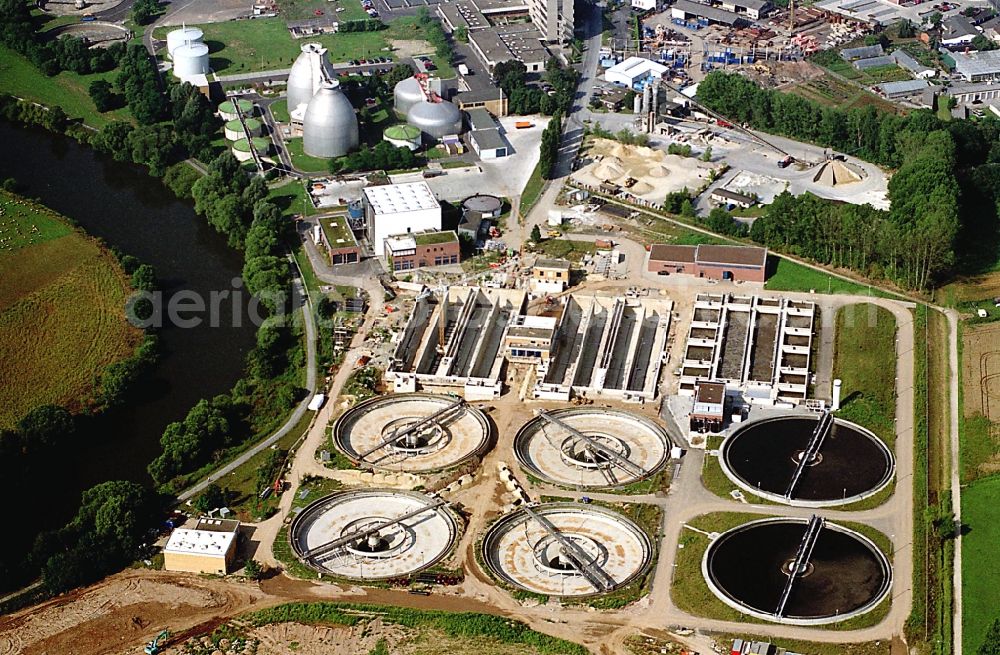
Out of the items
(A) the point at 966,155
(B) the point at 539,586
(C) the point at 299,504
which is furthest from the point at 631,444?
(A) the point at 966,155

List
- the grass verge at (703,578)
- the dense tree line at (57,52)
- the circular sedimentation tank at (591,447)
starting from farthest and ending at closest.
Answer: the dense tree line at (57,52)
the circular sedimentation tank at (591,447)
the grass verge at (703,578)

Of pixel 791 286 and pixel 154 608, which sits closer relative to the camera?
pixel 154 608

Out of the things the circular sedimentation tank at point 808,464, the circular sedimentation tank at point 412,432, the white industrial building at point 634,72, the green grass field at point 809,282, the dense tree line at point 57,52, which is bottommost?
the circular sedimentation tank at point 808,464

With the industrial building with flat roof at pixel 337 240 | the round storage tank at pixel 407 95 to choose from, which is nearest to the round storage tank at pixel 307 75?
the round storage tank at pixel 407 95

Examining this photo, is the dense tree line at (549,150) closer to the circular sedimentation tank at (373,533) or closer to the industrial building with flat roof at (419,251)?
the industrial building with flat roof at (419,251)

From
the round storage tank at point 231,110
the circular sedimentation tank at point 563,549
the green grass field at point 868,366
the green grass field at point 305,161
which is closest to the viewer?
the circular sedimentation tank at point 563,549

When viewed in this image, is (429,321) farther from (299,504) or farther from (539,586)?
(539,586)

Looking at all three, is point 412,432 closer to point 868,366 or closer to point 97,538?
point 97,538
